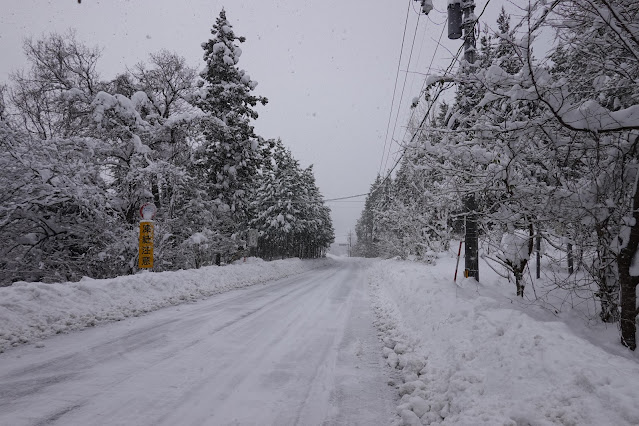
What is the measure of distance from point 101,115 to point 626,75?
14.2 metres

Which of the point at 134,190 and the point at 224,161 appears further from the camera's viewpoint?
the point at 224,161

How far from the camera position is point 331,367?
15.1 ft

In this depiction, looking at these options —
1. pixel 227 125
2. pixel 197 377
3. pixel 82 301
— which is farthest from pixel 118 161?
pixel 197 377

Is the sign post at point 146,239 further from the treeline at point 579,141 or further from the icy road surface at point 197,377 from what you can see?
the treeline at point 579,141

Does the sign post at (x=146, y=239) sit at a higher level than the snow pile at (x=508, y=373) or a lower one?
higher

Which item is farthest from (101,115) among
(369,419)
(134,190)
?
(369,419)

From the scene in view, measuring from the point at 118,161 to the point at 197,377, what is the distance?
39.8 ft

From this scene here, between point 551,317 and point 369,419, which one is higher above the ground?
point 551,317

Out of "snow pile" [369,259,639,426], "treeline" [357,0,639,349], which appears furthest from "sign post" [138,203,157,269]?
"treeline" [357,0,639,349]

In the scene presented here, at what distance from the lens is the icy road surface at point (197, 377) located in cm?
306

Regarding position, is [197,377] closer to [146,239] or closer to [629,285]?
[629,285]

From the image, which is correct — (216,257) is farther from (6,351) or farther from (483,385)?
(483,385)

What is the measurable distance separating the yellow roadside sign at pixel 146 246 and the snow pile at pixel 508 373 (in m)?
8.97

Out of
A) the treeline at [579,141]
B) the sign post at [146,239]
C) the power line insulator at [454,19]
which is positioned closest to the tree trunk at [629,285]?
the treeline at [579,141]
